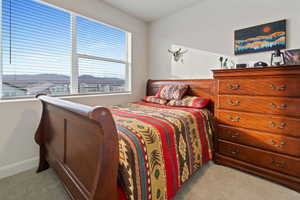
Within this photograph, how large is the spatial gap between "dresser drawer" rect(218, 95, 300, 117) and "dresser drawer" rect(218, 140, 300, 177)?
1.48 feet

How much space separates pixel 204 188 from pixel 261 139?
2.72 ft

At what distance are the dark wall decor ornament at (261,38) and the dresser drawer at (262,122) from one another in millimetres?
1007

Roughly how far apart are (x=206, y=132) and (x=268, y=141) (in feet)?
2.07

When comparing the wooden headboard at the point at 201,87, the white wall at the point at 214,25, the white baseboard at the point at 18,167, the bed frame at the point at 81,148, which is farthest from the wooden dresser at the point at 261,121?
the white baseboard at the point at 18,167

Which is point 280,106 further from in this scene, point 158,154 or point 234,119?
point 158,154

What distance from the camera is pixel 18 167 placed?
1807mm

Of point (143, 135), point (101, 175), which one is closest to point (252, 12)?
point (143, 135)

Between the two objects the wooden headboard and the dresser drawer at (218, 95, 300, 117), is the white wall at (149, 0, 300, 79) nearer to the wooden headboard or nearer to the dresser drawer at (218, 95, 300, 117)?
the wooden headboard

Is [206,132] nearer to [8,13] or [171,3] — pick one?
[171,3]

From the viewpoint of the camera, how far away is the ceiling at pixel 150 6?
2.61 metres

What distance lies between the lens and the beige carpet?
138 centimetres

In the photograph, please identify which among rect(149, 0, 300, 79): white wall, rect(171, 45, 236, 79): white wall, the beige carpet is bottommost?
the beige carpet

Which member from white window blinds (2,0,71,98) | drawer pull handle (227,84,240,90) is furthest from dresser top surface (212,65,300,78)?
white window blinds (2,0,71,98)

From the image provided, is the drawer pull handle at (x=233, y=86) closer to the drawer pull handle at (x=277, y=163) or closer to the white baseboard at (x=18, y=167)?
the drawer pull handle at (x=277, y=163)
